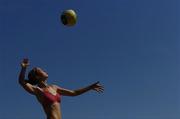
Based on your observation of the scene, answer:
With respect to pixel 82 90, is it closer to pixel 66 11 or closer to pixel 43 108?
pixel 43 108

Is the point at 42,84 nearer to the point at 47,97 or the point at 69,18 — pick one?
the point at 47,97

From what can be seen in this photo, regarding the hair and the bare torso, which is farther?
the hair

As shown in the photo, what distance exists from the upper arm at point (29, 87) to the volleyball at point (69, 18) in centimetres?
449

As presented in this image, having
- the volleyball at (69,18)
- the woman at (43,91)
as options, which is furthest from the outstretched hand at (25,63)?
the volleyball at (69,18)

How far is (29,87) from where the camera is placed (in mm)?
15297

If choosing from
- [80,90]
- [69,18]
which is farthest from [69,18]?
[80,90]

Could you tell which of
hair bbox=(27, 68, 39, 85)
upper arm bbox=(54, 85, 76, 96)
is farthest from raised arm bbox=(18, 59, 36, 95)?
upper arm bbox=(54, 85, 76, 96)

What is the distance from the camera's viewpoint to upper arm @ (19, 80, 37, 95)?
1509 centimetres

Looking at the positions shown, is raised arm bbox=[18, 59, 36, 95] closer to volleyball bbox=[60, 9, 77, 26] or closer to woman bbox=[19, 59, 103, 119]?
woman bbox=[19, 59, 103, 119]

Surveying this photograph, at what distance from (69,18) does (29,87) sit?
477cm

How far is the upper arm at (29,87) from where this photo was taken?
15.1 metres

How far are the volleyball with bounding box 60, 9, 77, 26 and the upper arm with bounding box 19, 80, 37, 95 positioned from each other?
4485 mm

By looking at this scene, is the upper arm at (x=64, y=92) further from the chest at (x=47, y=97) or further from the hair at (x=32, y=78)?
the hair at (x=32, y=78)

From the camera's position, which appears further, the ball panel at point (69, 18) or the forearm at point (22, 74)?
the ball panel at point (69, 18)
